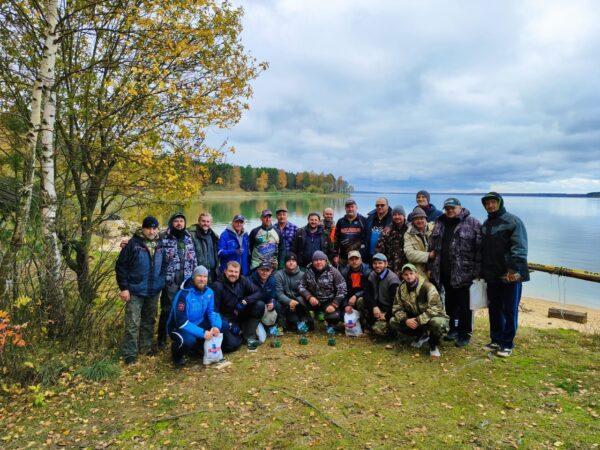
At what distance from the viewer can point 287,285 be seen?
279 inches

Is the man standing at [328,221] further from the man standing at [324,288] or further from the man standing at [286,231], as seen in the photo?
the man standing at [324,288]

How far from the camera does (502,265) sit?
216 inches

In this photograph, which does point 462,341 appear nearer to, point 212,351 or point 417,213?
point 417,213

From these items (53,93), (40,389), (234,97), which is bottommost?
(40,389)

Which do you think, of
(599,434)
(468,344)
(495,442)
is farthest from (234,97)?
(599,434)

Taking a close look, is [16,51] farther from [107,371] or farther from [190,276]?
[107,371]

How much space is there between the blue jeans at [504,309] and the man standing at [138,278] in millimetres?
5408

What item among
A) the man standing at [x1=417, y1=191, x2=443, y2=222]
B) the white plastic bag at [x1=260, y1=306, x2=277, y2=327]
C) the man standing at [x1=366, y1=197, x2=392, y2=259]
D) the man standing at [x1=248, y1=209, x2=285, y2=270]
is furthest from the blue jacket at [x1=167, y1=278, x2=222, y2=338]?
the man standing at [x1=417, y1=191, x2=443, y2=222]

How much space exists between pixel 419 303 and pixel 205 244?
3.93m

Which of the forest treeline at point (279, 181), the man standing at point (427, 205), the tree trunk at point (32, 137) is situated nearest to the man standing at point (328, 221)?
the man standing at point (427, 205)

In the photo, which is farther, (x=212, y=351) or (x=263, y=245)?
(x=263, y=245)

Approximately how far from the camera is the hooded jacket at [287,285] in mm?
6945

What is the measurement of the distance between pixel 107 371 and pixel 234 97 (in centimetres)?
561

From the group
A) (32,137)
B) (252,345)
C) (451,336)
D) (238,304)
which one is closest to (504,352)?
(451,336)
